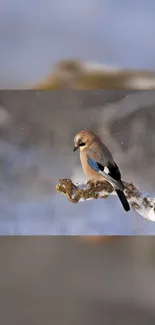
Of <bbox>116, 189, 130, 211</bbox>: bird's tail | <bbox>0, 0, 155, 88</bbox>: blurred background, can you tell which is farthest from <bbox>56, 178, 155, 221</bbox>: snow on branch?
<bbox>0, 0, 155, 88</bbox>: blurred background

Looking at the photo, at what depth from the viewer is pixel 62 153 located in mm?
1419

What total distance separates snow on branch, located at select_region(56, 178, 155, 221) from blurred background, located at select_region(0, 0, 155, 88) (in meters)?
0.46

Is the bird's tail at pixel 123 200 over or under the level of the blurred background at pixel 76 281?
over

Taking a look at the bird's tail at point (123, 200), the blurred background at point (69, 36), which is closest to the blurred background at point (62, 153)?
the bird's tail at point (123, 200)

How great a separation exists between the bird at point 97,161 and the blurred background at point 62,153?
0.02 metres

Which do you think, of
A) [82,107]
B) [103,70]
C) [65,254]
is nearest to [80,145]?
[82,107]

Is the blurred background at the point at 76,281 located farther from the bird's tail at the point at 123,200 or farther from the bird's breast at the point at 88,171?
the bird's breast at the point at 88,171

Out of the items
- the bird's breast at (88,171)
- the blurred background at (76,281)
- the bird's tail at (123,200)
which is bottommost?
the blurred background at (76,281)

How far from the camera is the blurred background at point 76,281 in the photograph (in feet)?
4.50

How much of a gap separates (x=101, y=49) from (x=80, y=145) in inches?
15.5

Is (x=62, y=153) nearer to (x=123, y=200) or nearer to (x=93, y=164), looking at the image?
(x=93, y=164)

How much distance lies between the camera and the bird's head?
1418 millimetres

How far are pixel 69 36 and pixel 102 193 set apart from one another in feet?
2.12

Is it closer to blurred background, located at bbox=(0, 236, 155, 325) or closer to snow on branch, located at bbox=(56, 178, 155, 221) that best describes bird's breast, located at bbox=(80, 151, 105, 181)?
snow on branch, located at bbox=(56, 178, 155, 221)
